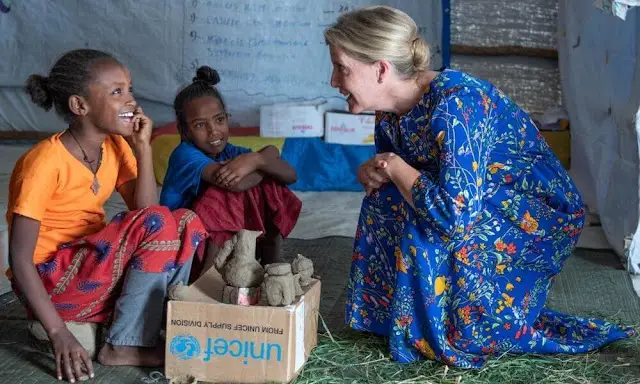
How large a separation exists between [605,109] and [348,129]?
60.4 inches

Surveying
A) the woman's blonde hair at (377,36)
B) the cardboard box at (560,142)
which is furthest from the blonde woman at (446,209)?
the cardboard box at (560,142)

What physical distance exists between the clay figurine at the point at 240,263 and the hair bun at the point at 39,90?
645 millimetres

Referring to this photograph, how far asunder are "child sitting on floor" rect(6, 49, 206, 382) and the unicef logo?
156 mm

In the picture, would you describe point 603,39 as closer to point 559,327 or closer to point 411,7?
point 411,7

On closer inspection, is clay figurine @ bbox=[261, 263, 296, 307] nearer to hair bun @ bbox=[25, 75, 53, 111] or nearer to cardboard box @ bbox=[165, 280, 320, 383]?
cardboard box @ bbox=[165, 280, 320, 383]

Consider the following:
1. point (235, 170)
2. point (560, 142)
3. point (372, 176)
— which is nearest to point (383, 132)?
point (372, 176)

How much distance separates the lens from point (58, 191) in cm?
231

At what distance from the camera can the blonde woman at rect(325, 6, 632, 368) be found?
2.17 meters

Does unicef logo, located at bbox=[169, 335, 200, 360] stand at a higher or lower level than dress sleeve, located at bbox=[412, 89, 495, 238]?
lower

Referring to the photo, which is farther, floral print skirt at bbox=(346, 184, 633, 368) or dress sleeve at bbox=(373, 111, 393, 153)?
dress sleeve at bbox=(373, 111, 393, 153)

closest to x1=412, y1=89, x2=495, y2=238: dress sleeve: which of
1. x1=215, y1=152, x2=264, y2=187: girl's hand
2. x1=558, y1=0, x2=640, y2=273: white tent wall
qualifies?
x1=215, y1=152, x2=264, y2=187: girl's hand

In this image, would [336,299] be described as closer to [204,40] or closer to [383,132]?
[383,132]

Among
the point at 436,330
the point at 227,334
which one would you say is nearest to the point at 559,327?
the point at 436,330

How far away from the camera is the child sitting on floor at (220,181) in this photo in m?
2.82
